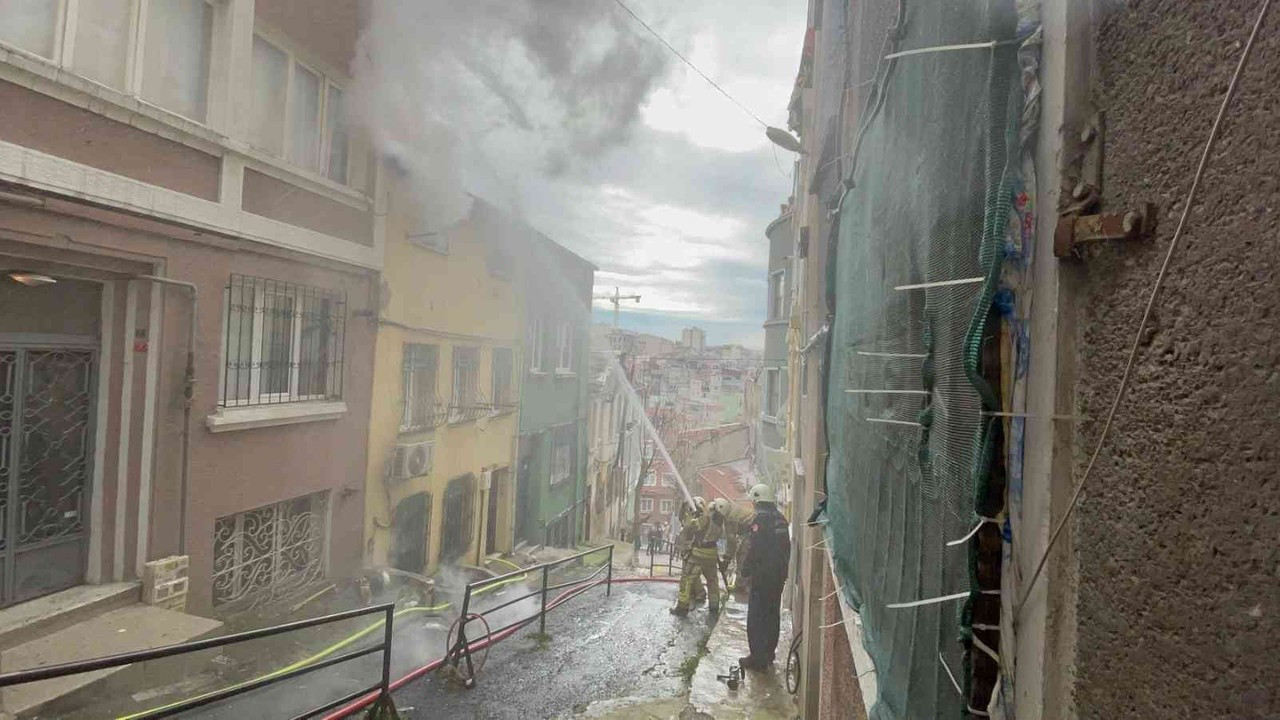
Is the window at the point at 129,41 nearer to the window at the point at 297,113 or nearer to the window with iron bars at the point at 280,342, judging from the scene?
the window at the point at 297,113

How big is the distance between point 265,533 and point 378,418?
1891 mm

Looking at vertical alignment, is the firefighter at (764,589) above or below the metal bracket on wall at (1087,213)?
below

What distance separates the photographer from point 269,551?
6.35 m

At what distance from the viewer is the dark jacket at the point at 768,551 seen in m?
5.88

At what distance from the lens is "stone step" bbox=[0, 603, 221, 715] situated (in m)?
3.87

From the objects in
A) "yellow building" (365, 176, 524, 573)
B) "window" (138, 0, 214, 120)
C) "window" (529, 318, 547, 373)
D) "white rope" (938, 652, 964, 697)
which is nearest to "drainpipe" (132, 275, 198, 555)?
"window" (138, 0, 214, 120)

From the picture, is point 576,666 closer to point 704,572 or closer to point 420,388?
point 704,572

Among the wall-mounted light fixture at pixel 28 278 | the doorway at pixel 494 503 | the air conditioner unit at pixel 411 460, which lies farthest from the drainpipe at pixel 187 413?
the doorway at pixel 494 503

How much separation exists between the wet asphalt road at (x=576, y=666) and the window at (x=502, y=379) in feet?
14.1

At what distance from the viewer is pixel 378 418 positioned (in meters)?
7.83

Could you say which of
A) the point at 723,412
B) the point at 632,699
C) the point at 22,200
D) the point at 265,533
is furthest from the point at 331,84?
the point at 723,412

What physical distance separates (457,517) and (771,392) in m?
8.36

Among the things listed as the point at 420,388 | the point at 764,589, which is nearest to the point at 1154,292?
the point at 764,589

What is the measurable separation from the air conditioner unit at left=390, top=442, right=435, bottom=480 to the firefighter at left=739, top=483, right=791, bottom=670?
177 inches
